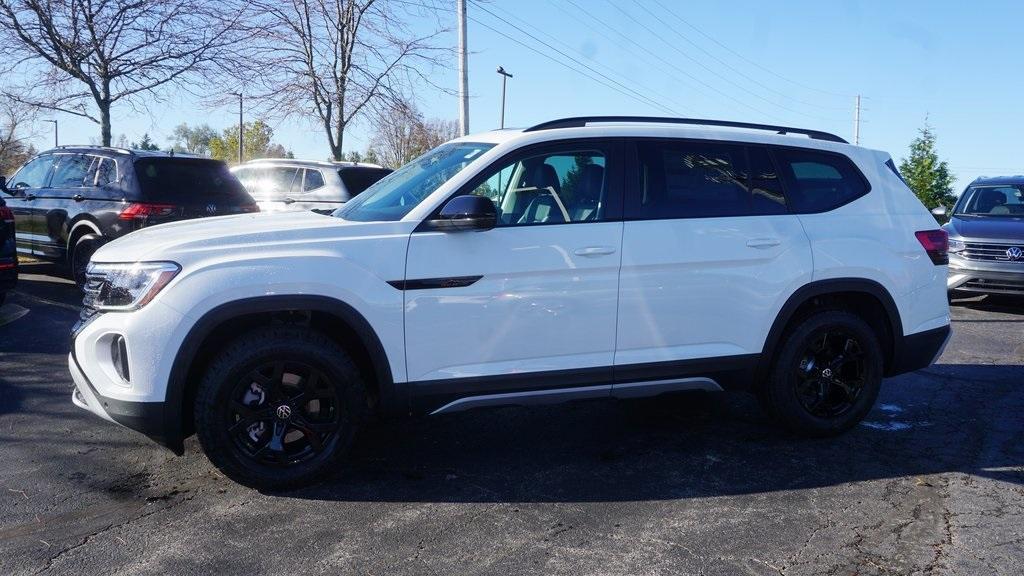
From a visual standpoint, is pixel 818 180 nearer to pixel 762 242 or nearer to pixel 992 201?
pixel 762 242

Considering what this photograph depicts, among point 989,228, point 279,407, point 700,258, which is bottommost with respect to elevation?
point 279,407

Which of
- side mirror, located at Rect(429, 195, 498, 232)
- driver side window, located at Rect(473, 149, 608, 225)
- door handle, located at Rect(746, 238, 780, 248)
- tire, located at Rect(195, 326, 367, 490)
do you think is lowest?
tire, located at Rect(195, 326, 367, 490)

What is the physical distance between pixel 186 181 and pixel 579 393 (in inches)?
264

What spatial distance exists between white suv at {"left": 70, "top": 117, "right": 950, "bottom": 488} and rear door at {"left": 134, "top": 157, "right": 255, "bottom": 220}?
4.85m

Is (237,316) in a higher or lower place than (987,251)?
lower

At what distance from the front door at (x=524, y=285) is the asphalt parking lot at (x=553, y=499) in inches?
23.3

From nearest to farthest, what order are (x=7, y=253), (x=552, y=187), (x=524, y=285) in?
(x=524, y=285) → (x=552, y=187) → (x=7, y=253)

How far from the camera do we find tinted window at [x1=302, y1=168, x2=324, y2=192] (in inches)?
518

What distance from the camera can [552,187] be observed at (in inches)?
180

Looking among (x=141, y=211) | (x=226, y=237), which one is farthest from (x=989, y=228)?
(x=141, y=211)

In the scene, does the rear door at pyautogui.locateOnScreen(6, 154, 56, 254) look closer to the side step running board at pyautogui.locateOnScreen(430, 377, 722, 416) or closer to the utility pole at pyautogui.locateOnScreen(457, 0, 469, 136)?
the side step running board at pyautogui.locateOnScreen(430, 377, 722, 416)

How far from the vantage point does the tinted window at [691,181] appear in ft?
15.3

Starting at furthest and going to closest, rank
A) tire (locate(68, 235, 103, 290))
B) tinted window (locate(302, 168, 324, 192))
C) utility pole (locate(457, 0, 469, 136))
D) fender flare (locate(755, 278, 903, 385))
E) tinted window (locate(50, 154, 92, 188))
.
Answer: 1. utility pole (locate(457, 0, 469, 136))
2. tinted window (locate(302, 168, 324, 192))
3. tinted window (locate(50, 154, 92, 188))
4. tire (locate(68, 235, 103, 290))
5. fender flare (locate(755, 278, 903, 385))

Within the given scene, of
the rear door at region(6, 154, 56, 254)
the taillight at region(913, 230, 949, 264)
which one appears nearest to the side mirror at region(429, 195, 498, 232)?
the taillight at region(913, 230, 949, 264)
